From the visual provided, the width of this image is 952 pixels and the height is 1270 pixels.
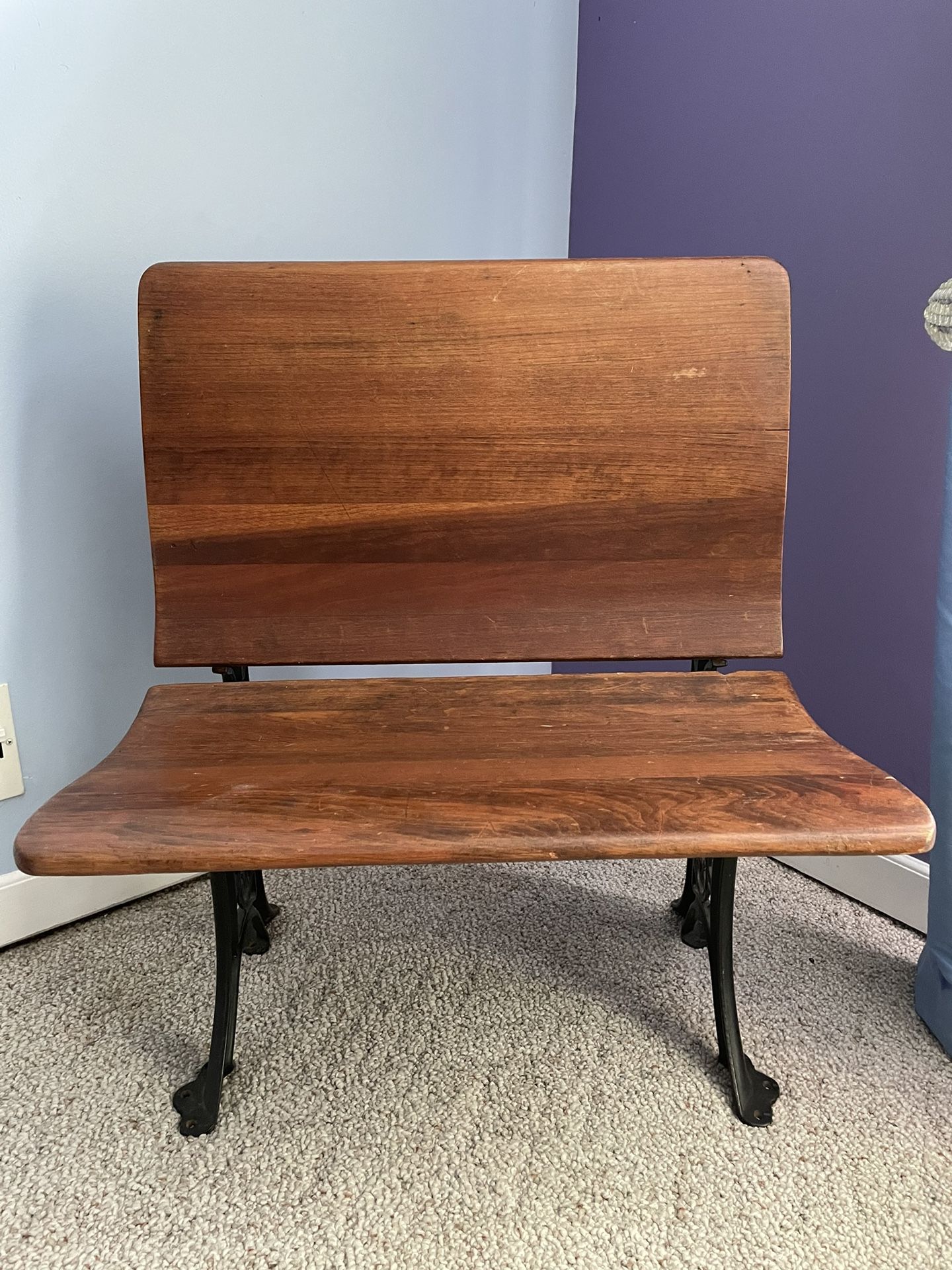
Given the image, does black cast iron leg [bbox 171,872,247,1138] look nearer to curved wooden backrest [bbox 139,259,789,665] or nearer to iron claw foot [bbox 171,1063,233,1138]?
iron claw foot [bbox 171,1063,233,1138]

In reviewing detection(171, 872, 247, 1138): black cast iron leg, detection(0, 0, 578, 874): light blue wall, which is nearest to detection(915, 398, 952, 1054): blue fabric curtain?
detection(171, 872, 247, 1138): black cast iron leg

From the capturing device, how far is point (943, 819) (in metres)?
1.17

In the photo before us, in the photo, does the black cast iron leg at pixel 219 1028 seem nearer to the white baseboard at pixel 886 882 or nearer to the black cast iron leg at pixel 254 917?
the black cast iron leg at pixel 254 917

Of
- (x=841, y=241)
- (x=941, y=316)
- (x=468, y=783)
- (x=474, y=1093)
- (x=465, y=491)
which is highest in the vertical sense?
(x=841, y=241)

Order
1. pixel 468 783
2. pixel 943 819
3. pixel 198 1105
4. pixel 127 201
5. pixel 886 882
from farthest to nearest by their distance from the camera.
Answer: pixel 886 882 < pixel 127 201 < pixel 943 819 < pixel 198 1105 < pixel 468 783

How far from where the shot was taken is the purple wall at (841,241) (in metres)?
1.33

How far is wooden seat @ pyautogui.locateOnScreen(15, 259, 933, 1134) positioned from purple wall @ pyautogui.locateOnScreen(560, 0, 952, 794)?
0.30m

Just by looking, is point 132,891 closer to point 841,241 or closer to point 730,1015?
point 730,1015

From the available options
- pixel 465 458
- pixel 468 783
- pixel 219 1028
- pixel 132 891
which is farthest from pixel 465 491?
pixel 132 891

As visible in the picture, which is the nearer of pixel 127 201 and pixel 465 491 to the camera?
pixel 465 491

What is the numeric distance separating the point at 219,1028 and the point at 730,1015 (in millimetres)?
556

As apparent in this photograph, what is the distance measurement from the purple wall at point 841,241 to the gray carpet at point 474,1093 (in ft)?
1.37

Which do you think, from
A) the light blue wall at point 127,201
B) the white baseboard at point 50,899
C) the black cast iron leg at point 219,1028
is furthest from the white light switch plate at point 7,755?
the black cast iron leg at point 219,1028

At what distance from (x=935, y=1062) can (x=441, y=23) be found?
5.35 feet
